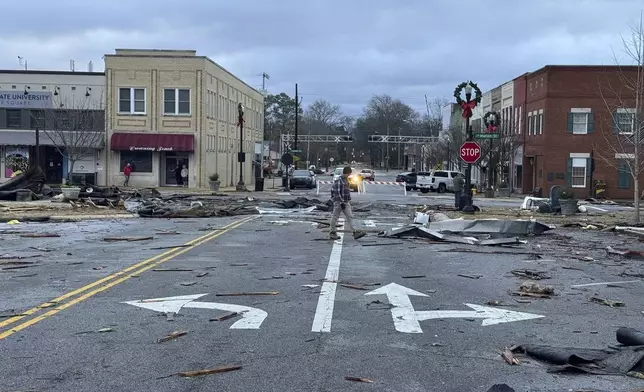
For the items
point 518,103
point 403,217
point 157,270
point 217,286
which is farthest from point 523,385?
point 518,103

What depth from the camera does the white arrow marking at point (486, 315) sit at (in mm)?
8473

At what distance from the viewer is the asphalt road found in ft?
19.9

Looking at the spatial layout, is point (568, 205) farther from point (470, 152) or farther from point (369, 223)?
point (369, 223)

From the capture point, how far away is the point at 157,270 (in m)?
12.1

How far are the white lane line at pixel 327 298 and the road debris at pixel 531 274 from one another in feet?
10.3

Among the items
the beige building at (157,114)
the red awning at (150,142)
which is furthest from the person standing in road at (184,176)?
the red awning at (150,142)

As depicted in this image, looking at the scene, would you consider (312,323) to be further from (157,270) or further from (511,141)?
(511,141)

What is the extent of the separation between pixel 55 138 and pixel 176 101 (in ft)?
28.2

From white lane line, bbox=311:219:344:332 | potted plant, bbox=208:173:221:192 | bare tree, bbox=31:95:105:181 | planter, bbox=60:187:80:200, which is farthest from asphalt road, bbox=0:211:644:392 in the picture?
bare tree, bbox=31:95:105:181

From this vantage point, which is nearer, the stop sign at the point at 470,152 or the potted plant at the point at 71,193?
the stop sign at the point at 470,152

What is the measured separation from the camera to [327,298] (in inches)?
381

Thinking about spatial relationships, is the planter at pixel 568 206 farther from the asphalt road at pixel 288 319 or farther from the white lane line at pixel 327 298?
the white lane line at pixel 327 298

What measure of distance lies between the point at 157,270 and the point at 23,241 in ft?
22.2

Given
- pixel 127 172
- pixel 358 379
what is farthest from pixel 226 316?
Answer: pixel 127 172
